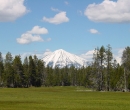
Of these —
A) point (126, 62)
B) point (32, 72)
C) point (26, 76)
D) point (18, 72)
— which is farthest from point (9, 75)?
point (126, 62)

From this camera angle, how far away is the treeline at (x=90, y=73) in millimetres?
115438

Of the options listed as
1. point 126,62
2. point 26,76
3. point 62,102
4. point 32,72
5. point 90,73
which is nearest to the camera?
point 62,102

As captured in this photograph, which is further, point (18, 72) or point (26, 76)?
point (26, 76)

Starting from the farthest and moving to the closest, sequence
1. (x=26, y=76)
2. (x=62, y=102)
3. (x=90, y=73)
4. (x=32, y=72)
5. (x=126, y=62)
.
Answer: (x=32, y=72) < (x=26, y=76) < (x=90, y=73) < (x=126, y=62) < (x=62, y=102)

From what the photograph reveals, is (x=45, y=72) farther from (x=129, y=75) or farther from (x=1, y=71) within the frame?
(x=129, y=75)

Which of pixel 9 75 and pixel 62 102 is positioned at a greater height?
pixel 9 75

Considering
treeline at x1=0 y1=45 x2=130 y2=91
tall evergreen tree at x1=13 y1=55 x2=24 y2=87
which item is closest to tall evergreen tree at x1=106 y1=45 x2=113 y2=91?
treeline at x1=0 y1=45 x2=130 y2=91

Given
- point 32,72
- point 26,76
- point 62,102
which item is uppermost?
point 32,72

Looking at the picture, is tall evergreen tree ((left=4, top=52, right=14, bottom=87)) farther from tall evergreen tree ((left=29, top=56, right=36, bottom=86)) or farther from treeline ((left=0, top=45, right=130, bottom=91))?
tall evergreen tree ((left=29, top=56, right=36, bottom=86))

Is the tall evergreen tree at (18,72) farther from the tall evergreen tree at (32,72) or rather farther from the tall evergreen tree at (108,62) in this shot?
the tall evergreen tree at (108,62)

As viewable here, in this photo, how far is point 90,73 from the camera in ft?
480

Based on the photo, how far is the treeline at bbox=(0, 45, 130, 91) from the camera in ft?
379

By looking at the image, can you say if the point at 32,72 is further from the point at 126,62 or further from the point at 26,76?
the point at 126,62

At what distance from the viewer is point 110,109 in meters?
39.6
